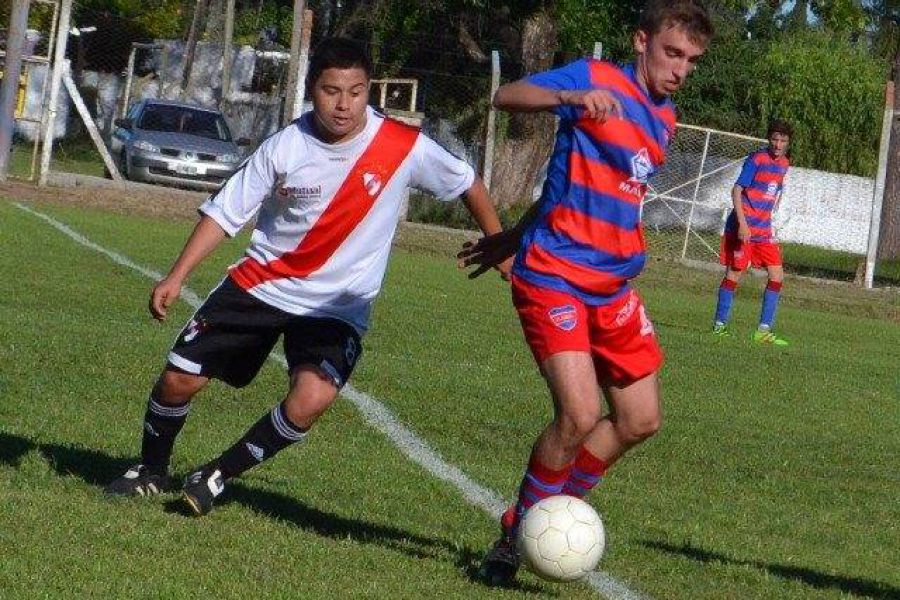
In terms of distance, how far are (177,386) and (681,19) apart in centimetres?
215

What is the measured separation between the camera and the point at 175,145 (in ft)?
92.3

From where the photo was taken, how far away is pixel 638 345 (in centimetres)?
532

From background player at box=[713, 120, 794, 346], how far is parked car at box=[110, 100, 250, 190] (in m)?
14.0

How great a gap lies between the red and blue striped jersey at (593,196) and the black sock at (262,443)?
1.05 meters

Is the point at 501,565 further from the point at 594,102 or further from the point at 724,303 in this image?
the point at 724,303

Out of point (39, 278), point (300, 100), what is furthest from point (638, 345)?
point (300, 100)

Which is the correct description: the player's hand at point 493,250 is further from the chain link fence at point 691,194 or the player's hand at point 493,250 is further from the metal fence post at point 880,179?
the chain link fence at point 691,194

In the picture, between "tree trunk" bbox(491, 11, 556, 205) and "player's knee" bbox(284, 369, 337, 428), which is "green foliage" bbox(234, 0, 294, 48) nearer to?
"tree trunk" bbox(491, 11, 556, 205)

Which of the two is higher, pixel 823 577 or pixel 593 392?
pixel 593 392

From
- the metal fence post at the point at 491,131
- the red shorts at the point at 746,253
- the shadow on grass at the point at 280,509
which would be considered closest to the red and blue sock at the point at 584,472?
the shadow on grass at the point at 280,509

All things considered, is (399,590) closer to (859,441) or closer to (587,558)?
(587,558)

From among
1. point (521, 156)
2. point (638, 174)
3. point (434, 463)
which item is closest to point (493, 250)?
point (638, 174)

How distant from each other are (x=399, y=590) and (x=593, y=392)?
846 mm

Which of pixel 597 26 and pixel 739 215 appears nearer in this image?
pixel 739 215
